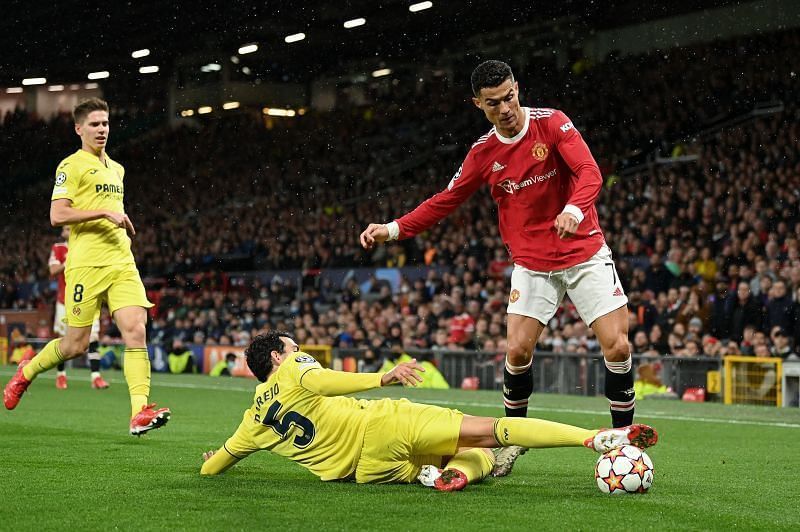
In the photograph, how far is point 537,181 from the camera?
21.3 ft

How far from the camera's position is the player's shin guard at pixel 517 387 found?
6.75m

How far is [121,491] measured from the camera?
569cm

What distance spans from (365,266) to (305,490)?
18.1m

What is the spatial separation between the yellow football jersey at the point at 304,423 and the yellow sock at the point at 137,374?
1553 millimetres

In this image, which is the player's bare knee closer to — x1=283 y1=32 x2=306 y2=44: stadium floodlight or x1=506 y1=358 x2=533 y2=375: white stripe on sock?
x1=506 y1=358 x2=533 y2=375: white stripe on sock

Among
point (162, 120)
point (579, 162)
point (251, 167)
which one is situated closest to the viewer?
point (579, 162)

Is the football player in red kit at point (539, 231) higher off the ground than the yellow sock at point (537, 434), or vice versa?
the football player in red kit at point (539, 231)

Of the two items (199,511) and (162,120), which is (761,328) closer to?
(199,511)

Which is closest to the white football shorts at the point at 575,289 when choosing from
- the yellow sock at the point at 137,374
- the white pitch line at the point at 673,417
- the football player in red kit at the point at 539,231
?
the football player in red kit at the point at 539,231

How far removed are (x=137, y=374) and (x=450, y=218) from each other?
1645 centimetres

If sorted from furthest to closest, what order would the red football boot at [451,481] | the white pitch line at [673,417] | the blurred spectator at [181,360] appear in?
the blurred spectator at [181,360] → the white pitch line at [673,417] → the red football boot at [451,481]

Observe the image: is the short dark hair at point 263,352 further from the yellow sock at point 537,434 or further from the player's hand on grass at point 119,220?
the player's hand on grass at point 119,220

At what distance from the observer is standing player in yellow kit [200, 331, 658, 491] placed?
5590 millimetres

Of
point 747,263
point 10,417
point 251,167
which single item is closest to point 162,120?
point 251,167
